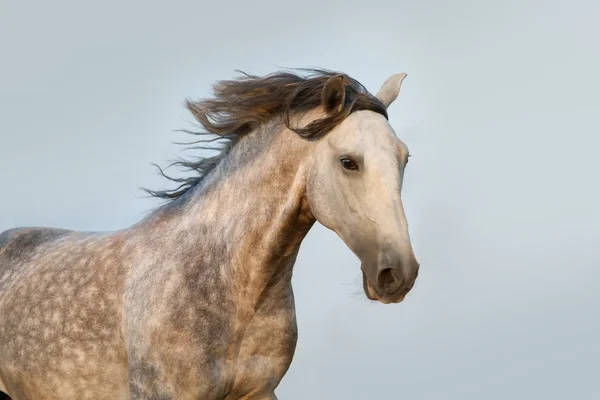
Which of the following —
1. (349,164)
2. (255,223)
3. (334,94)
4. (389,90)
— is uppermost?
(389,90)

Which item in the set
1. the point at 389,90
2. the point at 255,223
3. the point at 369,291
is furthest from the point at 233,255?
the point at 389,90

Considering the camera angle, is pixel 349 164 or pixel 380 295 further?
pixel 349 164

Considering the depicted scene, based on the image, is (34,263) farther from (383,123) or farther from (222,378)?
(383,123)

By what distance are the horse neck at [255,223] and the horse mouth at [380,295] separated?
2.16ft

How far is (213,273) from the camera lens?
661 cm

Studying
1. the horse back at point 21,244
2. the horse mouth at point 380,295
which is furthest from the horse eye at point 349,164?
the horse back at point 21,244

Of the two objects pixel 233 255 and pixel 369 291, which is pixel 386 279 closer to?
pixel 369 291

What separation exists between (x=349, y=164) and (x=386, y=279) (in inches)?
31.1

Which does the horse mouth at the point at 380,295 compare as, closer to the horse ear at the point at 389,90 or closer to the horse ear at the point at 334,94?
the horse ear at the point at 334,94

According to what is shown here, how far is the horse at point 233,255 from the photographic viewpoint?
610cm

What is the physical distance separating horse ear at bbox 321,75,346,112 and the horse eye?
0.39 m

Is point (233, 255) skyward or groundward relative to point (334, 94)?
groundward

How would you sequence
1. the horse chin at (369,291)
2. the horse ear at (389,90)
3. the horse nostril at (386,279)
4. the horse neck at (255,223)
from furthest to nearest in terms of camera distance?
the horse ear at (389,90)
the horse neck at (255,223)
the horse chin at (369,291)
the horse nostril at (386,279)

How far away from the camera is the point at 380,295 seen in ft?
19.6
